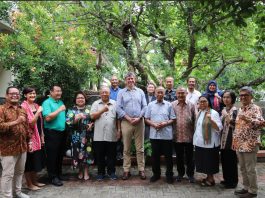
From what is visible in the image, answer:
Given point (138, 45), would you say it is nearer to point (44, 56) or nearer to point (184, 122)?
point (44, 56)

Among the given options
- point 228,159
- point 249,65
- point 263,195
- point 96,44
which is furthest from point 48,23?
point 249,65

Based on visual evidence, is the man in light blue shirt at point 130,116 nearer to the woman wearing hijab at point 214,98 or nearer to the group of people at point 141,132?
the group of people at point 141,132

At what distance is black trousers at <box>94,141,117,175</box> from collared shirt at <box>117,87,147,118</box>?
23.3 inches

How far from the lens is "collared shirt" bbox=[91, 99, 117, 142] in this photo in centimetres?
588

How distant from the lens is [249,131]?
4824mm

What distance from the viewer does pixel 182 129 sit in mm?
5812

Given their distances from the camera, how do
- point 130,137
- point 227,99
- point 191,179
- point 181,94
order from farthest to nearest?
point 130,137 → point 191,179 → point 181,94 → point 227,99

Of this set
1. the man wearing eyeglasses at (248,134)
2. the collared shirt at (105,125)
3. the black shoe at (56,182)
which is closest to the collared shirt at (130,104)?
the collared shirt at (105,125)

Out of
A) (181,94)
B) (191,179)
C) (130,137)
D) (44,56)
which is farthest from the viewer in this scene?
(44,56)

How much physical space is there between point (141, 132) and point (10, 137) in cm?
241

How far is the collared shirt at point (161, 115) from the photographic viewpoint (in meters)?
5.80

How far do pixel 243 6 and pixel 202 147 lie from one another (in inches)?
103

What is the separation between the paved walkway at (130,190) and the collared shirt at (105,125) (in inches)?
31.4

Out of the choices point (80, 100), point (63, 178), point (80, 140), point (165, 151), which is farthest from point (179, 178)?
point (80, 100)
